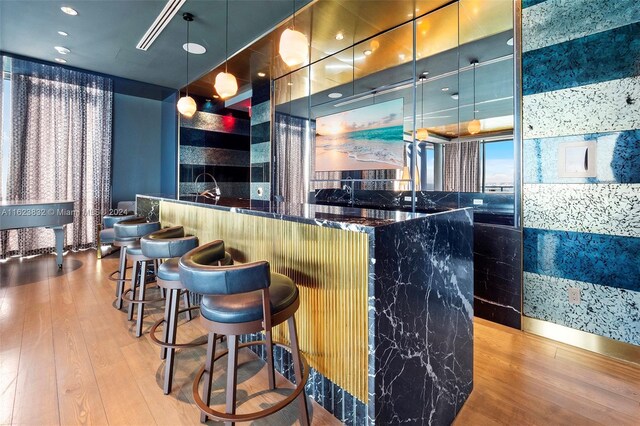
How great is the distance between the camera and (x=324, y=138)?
179 inches

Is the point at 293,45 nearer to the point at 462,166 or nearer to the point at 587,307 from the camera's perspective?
the point at 462,166

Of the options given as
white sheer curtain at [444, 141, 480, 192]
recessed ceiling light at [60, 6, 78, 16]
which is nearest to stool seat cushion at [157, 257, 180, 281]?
white sheer curtain at [444, 141, 480, 192]

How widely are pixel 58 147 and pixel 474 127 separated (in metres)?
6.44

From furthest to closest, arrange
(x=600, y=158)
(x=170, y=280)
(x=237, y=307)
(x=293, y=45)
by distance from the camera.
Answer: (x=293, y=45)
(x=600, y=158)
(x=170, y=280)
(x=237, y=307)

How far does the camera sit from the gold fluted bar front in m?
1.40

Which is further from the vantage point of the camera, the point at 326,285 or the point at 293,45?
the point at 293,45

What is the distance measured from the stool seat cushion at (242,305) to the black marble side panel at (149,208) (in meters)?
2.71

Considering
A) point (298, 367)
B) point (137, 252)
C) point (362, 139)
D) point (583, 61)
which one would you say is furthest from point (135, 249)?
point (583, 61)

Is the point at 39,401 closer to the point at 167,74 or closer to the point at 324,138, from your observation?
the point at 324,138

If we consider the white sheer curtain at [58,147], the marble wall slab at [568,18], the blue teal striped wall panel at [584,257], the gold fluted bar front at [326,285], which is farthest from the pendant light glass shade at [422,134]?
the white sheer curtain at [58,147]

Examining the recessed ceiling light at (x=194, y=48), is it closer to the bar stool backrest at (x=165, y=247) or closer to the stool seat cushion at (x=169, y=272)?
the bar stool backrest at (x=165, y=247)

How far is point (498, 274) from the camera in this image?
281 centimetres

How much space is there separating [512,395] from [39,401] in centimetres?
272

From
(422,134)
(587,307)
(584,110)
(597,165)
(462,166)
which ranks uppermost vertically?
(422,134)
